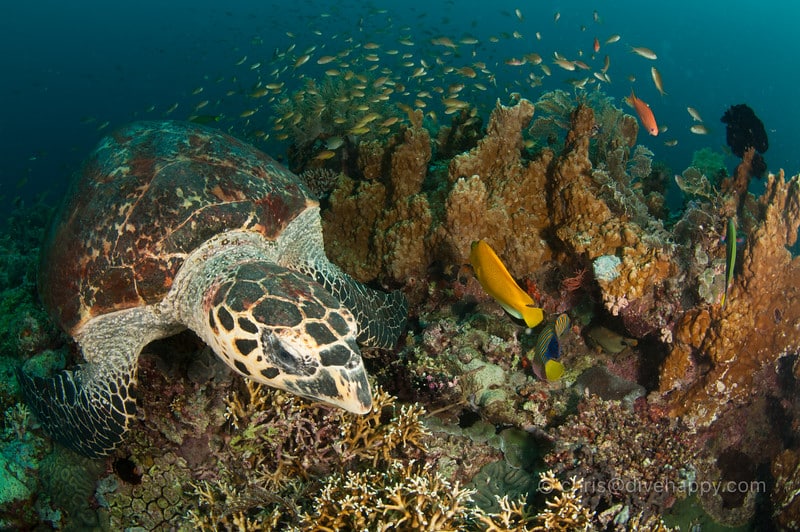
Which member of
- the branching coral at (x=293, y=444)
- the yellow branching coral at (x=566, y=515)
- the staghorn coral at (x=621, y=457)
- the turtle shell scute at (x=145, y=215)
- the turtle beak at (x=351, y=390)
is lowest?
the staghorn coral at (x=621, y=457)

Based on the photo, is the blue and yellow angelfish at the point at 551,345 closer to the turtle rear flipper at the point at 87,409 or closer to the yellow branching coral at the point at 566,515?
the yellow branching coral at the point at 566,515

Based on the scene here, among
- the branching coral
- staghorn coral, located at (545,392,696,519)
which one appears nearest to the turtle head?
the branching coral

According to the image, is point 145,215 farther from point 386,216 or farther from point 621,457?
point 621,457

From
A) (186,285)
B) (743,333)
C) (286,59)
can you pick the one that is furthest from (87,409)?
(286,59)

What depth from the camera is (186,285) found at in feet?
9.10

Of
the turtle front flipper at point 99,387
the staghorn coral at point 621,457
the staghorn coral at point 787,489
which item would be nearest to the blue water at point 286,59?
the staghorn coral at point 787,489

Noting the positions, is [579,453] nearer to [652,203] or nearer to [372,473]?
[372,473]

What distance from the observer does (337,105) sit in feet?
21.5

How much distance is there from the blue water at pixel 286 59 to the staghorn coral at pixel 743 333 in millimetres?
25208

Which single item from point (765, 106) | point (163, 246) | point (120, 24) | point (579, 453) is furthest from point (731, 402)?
point (120, 24)

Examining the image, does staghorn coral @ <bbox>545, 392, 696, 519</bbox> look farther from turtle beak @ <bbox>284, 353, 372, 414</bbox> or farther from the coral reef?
the coral reef

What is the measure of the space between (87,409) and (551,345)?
9.83 ft

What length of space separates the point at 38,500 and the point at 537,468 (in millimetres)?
3350

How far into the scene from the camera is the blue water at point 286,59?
1532 inches
